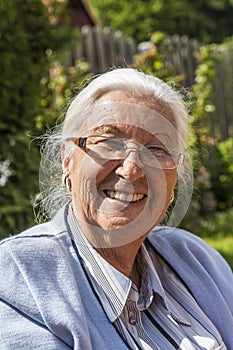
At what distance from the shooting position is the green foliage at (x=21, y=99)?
4570 millimetres

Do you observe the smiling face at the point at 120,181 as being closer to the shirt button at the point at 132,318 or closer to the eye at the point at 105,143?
the eye at the point at 105,143

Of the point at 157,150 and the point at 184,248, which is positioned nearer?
the point at 157,150

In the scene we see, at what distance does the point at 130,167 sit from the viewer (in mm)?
2367

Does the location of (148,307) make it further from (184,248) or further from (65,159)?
(65,159)

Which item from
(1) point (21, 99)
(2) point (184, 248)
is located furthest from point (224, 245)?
(2) point (184, 248)

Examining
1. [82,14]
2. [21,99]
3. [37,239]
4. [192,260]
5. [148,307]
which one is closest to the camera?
[37,239]

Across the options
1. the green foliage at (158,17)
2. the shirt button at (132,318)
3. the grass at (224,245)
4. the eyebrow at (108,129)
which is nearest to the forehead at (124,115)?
the eyebrow at (108,129)

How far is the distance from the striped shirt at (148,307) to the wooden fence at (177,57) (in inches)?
200

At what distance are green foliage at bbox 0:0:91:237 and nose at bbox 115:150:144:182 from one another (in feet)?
6.92

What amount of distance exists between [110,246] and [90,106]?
1.43 ft

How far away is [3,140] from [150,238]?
217 centimetres

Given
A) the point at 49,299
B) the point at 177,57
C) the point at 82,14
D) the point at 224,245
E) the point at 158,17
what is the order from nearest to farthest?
the point at 49,299
the point at 224,245
the point at 177,57
the point at 82,14
the point at 158,17

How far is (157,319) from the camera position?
2.44 meters

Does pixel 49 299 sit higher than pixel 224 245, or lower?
higher
